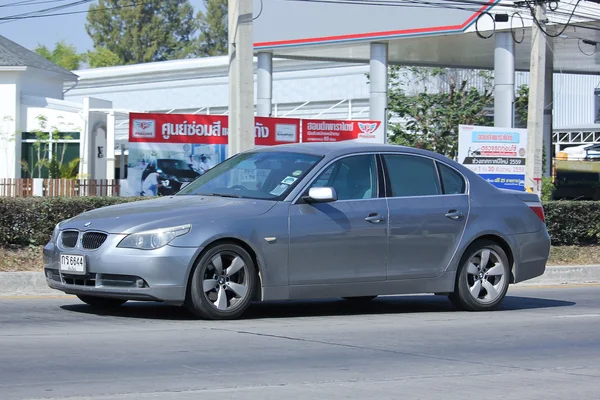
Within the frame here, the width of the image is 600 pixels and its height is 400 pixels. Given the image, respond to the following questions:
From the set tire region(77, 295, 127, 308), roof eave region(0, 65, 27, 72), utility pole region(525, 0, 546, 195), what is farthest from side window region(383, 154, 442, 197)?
roof eave region(0, 65, 27, 72)

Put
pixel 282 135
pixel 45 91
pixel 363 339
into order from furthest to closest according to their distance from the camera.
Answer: pixel 45 91 < pixel 282 135 < pixel 363 339

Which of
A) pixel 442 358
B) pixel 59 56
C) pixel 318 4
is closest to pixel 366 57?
pixel 318 4

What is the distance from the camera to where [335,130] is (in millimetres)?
26328

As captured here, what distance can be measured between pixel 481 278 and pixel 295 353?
362 centimetres

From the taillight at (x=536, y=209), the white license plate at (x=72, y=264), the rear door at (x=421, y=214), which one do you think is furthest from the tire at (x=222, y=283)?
the taillight at (x=536, y=209)

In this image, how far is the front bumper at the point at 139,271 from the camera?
883 centimetres

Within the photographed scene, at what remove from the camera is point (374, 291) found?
10.1 m

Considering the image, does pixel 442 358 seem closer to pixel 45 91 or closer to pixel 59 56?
pixel 45 91

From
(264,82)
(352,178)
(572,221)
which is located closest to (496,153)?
(572,221)

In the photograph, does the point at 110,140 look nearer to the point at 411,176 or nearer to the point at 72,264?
the point at 411,176

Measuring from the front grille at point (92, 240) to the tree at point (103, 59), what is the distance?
3457 inches

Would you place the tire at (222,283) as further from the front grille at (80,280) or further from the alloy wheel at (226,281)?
the front grille at (80,280)

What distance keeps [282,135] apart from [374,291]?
15141 millimetres

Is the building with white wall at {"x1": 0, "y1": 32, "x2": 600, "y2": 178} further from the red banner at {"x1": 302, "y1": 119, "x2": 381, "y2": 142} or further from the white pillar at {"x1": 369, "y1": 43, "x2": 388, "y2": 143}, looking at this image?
the red banner at {"x1": 302, "y1": 119, "x2": 381, "y2": 142}
